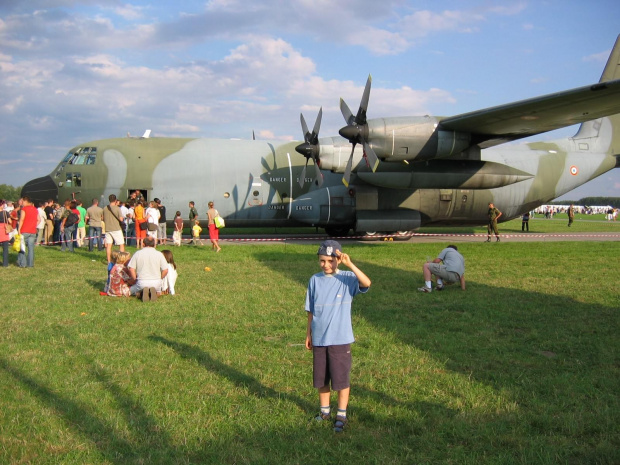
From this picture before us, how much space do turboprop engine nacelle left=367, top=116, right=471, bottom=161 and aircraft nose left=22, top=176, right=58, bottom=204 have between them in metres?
13.4

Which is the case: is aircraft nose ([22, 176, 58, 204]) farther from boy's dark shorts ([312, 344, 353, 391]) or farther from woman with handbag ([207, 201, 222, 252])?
boy's dark shorts ([312, 344, 353, 391])

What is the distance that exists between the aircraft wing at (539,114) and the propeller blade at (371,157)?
2744mm

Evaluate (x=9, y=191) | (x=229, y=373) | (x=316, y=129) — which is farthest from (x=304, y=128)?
(x=9, y=191)

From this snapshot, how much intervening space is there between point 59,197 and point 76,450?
19412 mm

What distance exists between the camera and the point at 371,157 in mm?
17000

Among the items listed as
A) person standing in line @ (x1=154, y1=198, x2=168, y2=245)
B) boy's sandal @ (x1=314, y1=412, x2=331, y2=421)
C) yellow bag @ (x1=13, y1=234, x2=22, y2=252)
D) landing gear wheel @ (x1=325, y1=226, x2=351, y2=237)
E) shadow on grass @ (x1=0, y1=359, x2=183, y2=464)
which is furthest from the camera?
landing gear wheel @ (x1=325, y1=226, x2=351, y2=237)

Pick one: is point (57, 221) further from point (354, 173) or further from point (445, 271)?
point (445, 271)

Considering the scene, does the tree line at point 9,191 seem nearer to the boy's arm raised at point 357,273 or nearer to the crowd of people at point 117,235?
the crowd of people at point 117,235

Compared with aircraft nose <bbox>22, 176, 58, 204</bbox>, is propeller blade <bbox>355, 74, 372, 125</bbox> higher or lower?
higher

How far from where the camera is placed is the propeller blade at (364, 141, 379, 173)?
16728 mm

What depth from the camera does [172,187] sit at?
2148 cm

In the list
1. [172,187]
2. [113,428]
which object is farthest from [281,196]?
[113,428]

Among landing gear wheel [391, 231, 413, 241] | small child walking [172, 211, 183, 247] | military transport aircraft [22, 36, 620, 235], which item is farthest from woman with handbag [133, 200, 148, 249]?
landing gear wheel [391, 231, 413, 241]

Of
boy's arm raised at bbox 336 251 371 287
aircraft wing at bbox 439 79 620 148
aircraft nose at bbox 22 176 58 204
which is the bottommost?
boy's arm raised at bbox 336 251 371 287
